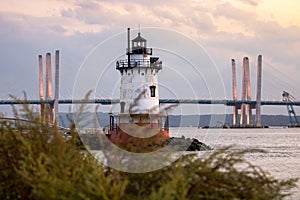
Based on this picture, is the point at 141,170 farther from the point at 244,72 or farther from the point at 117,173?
the point at 244,72

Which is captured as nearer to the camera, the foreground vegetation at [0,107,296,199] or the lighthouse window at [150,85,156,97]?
the foreground vegetation at [0,107,296,199]

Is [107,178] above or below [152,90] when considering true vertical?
below

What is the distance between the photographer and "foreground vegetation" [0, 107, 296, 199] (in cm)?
625

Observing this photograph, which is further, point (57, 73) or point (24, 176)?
point (57, 73)

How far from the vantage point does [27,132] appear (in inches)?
309

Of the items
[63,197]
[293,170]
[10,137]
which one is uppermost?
[10,137]

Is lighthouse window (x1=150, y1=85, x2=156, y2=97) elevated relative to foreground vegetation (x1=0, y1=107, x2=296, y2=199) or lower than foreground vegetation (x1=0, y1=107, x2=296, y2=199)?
elevated

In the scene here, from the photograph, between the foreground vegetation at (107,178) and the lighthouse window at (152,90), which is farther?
the lighthouse window at (152,90)

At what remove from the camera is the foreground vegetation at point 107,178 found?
6.25 meters

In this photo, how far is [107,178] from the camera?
6.38m

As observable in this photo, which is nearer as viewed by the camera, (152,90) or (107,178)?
(107,178)

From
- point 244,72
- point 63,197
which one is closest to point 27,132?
point 63,197

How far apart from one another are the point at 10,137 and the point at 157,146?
5.64 feet

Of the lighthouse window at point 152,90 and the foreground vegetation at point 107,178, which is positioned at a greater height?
the lighthouse window at point 152,90
